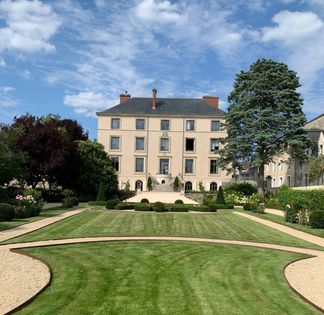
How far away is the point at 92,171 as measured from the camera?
43.4 m

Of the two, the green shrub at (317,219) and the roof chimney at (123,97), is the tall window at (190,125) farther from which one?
the green shrub at (317,219)

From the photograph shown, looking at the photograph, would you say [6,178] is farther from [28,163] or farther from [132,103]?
[132,103]

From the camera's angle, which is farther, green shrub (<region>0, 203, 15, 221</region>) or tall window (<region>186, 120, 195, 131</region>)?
tall window (<region>186, 120, 195, 131</region>)

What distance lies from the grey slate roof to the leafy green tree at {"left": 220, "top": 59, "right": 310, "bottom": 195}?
1881cm

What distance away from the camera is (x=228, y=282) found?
8516 millimetres

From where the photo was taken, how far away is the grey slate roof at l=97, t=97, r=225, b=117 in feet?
205

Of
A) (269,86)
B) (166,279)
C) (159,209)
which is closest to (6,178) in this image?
(159,209)

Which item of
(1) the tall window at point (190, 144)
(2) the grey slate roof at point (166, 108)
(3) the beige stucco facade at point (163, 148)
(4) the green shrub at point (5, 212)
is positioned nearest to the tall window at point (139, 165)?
(3) the beige stucco facade at point (163, 148)

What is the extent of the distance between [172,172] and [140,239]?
4803 centimetres

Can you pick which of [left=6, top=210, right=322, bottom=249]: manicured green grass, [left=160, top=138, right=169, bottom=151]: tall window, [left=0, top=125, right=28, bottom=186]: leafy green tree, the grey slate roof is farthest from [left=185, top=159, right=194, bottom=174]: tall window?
[left=6, top=210, right=322, bottom=249]: manicured green grass

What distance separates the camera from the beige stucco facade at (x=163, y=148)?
61938 millimetres

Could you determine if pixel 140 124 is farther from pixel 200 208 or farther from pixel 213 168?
pixel 200 208

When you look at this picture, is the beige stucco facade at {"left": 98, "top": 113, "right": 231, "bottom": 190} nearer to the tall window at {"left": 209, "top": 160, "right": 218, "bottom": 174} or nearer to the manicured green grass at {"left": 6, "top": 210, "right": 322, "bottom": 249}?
the tall window at {"left": 209, "top": 160, "right": 218, "bottom": 174}

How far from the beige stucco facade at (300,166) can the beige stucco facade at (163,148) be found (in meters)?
8.64
